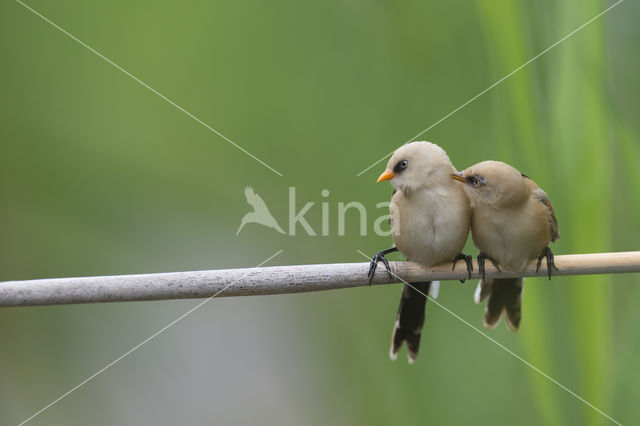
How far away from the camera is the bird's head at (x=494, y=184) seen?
122 centimetres

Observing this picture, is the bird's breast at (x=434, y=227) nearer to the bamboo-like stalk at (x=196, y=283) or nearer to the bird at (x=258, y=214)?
the bamboo-like stalk at (x=196, y=283)

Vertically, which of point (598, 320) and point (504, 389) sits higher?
point (598, 320)

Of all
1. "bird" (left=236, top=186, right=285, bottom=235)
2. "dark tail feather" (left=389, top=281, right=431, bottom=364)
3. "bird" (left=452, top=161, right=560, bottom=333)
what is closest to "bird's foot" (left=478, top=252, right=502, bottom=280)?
"bird" (left=452, top=161, right=560, bottom=333)

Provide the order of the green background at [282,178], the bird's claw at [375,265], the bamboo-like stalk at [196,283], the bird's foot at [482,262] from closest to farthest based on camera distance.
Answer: the bamboo-like stalk at [196,283]
the bird's claw at [375,265]
the bird's foot at [482,262]
the green background at [282,178]

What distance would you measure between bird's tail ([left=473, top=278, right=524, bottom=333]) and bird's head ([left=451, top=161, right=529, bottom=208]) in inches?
9.5

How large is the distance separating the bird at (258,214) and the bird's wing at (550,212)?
657 millimetres

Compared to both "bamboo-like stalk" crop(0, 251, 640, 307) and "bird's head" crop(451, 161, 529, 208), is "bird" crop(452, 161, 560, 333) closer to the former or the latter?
"bird's head" crop(451, 161, 529, 208)

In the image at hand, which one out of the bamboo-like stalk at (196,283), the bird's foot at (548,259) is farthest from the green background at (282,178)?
the bamboo-like stalk at (196,283)

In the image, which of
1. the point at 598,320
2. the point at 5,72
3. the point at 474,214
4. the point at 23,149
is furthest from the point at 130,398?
the point at 598,320

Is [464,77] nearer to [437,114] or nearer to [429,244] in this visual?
[437,114]

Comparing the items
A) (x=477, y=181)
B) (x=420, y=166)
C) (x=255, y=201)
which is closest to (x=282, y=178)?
(x=255, y=201)

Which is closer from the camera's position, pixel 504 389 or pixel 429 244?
pixel 429 244

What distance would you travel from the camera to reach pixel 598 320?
1316 millimetres

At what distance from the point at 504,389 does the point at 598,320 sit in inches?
13.4
